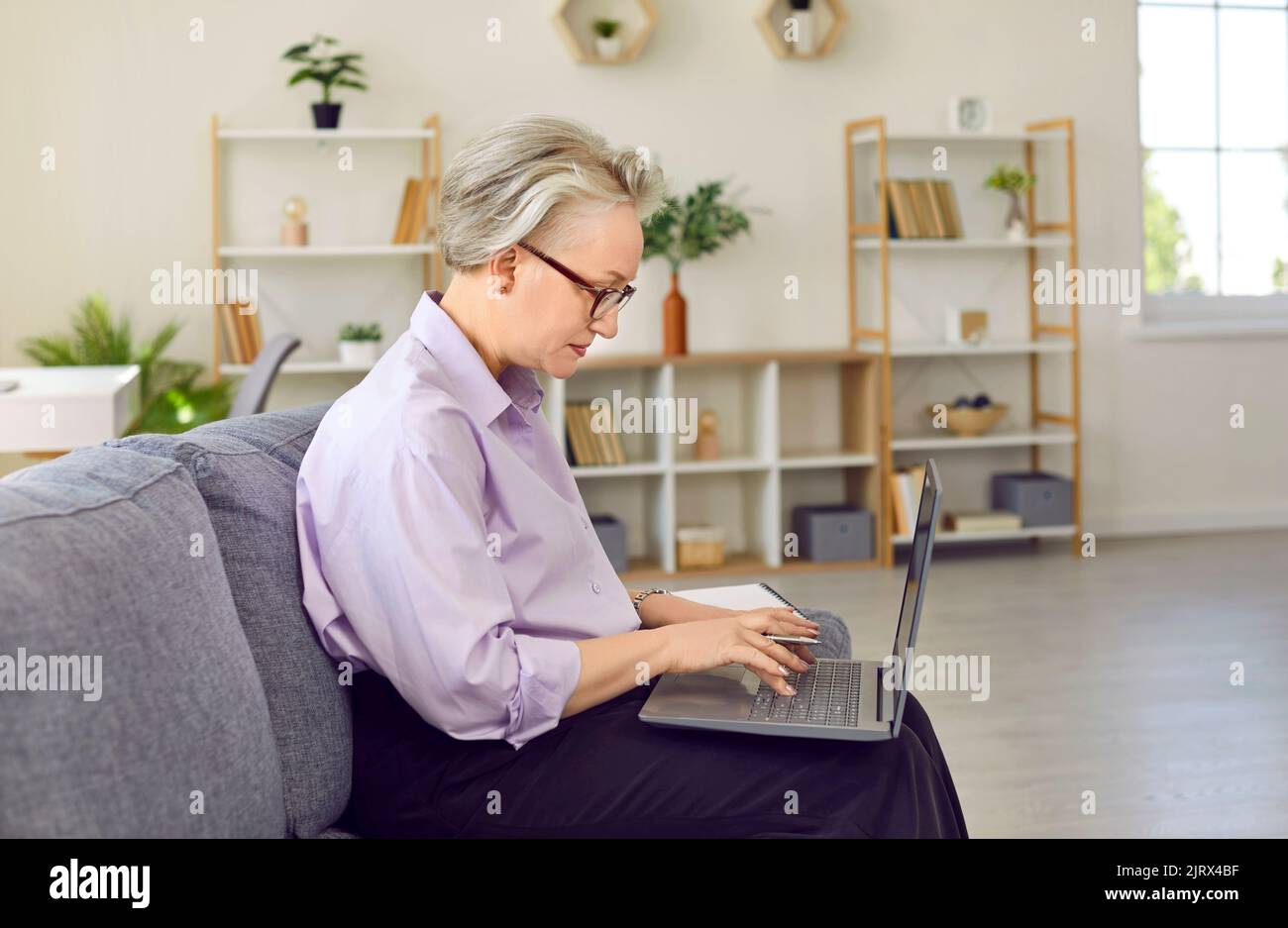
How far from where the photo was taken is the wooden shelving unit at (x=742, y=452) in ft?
16.8

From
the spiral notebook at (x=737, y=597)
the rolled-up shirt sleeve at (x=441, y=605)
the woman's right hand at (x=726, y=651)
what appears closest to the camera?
the rolled-up shirt sleeve at (x=441, y=605)

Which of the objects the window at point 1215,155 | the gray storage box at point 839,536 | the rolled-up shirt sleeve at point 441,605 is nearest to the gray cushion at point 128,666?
the rolled-up shirt sleeve at point 441,605

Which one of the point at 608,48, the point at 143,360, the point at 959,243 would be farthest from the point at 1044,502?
the point at 143,360

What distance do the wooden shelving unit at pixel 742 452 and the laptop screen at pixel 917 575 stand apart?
11.5 feet

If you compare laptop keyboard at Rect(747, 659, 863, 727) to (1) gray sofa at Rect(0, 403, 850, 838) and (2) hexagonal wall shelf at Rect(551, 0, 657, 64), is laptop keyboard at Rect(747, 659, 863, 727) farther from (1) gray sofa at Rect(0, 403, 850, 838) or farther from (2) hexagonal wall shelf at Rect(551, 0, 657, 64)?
(2) hexagonal wall shelf at Rect(551, 0, 657, 64)

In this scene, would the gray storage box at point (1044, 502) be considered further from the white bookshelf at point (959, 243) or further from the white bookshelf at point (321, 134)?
the white bookshelf at point (321, 134)

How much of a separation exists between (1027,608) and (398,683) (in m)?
3.42

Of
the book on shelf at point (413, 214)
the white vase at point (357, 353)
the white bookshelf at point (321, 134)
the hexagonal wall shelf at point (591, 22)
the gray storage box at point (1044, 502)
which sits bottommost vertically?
the gray storage box at point (1044, 502)

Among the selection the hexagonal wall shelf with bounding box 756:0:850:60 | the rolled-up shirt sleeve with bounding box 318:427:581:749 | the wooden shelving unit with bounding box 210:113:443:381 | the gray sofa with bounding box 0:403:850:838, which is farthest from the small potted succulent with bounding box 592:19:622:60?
the rolled-up shirt sleeve with bounding box 318:427:581:749

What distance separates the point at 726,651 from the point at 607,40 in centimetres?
412

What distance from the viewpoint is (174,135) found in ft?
16.4

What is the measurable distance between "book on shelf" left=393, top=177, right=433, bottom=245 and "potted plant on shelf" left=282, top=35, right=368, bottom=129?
0.35 m

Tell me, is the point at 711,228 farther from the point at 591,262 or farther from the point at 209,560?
the point at 209,560

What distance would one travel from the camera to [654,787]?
1375 mm
